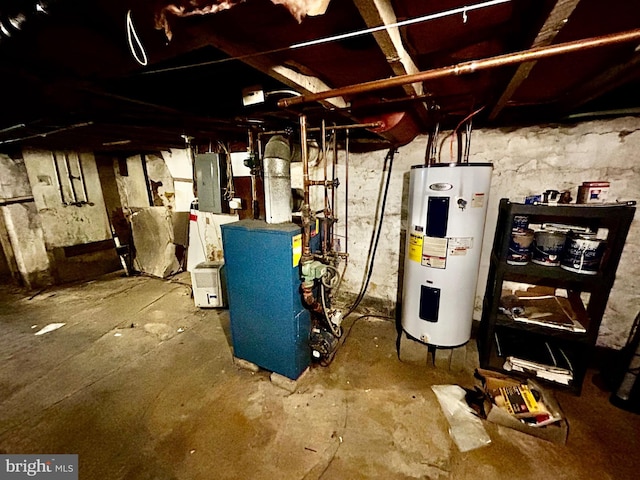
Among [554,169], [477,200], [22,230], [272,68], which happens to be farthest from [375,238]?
[22,230]

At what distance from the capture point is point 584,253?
71.5 inches

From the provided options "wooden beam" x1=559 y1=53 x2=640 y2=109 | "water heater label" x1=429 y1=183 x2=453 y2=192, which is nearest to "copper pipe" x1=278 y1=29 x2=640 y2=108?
"wooden beam" x1=559 y1=53 x2=640 y2=109

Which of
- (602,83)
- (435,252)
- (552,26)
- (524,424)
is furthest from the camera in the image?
(435,252)

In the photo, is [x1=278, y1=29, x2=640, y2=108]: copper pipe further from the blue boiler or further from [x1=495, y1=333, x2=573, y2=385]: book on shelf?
[x1=495, y1=333, x2=573, y2=385]: book on shelf

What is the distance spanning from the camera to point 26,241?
3.95 metres

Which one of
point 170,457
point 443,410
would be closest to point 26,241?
point 170,457

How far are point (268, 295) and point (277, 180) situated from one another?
846 millimetres

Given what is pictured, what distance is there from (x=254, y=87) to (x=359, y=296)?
2.34 metres

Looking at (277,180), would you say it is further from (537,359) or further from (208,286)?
(537,359)

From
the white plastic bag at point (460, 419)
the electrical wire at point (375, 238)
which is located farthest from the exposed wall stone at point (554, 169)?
the white plastic bag at point (460, 419)

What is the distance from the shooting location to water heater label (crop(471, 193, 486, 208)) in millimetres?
1944

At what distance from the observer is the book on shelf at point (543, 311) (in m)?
1.95

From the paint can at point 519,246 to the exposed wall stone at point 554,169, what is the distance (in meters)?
0.44

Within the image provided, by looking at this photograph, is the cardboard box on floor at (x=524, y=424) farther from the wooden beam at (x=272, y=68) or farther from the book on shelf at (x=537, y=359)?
the wooden beam at (x=272, y=68)
